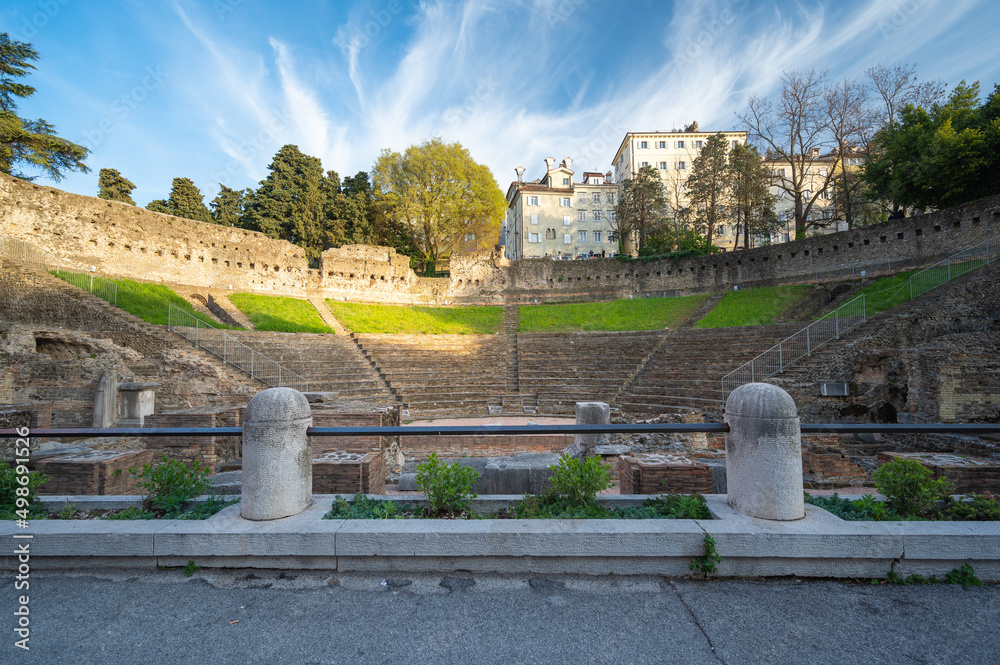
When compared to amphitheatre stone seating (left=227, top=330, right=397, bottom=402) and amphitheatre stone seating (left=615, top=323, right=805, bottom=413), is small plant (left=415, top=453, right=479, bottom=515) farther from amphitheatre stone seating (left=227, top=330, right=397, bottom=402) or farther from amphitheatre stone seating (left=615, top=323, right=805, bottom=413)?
amphitheatre stone seating (left=227, top=330, right=397, bottom=402)

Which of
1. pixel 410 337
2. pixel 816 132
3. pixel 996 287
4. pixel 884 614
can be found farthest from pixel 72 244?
pixel 816 132

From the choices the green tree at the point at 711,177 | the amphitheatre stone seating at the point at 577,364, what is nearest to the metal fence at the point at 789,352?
the amphitheatre stone seating at the point at 577,364

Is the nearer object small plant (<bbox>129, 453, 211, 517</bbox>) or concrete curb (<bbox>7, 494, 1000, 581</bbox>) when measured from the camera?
concrete curb (<bbox>7, 494, 1000, 581</bbox>)

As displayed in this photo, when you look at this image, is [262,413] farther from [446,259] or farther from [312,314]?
[446,259]

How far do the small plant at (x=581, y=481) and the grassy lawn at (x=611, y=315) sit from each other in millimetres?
21746

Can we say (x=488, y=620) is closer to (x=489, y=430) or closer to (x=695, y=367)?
(x=489, y=430)

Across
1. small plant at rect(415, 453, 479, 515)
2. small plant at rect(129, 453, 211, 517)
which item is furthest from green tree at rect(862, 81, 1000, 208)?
small plant at rect(129, 453, 211, 517)

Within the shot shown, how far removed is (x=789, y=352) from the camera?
14.4 metres

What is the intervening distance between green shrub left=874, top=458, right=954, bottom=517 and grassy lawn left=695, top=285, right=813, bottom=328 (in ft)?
65.2

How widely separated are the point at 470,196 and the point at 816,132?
1049 inches

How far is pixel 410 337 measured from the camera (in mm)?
22484

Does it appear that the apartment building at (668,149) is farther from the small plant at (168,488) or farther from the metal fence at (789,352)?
the small plant at (168,488)

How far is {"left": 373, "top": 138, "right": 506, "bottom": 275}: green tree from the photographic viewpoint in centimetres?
3534

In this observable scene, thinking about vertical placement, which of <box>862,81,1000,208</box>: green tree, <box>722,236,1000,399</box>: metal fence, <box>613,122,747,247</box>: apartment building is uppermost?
<box>613,122,747,247</box>: apartment building
